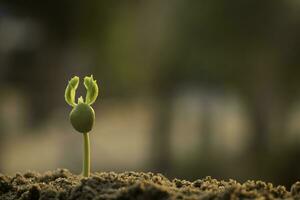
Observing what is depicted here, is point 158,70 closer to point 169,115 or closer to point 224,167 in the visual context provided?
point 169,115

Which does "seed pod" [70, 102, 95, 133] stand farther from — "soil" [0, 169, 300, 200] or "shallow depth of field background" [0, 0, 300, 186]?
"shallow depth of field background" [0, 0, 300, 186]

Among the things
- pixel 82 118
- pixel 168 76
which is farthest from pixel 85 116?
pixel 168 76

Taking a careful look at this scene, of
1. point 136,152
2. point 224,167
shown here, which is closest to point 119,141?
point 136,152

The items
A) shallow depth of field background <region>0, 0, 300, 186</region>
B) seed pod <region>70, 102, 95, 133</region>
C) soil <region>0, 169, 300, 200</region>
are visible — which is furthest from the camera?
shallow depth of field background <region>0, 0, 300, 186</region>

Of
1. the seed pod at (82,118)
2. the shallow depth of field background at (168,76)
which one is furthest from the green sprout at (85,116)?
the shallow depth of field background at (168,76)

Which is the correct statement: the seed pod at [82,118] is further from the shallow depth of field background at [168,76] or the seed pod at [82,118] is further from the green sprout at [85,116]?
the shallow depth of field background at [168,76]

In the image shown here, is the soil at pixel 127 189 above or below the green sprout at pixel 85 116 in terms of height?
below

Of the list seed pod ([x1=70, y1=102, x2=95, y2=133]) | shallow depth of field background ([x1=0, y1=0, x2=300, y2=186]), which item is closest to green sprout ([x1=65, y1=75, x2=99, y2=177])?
seed pod ([x1=70, y1=102, x2=95, y2=133])
